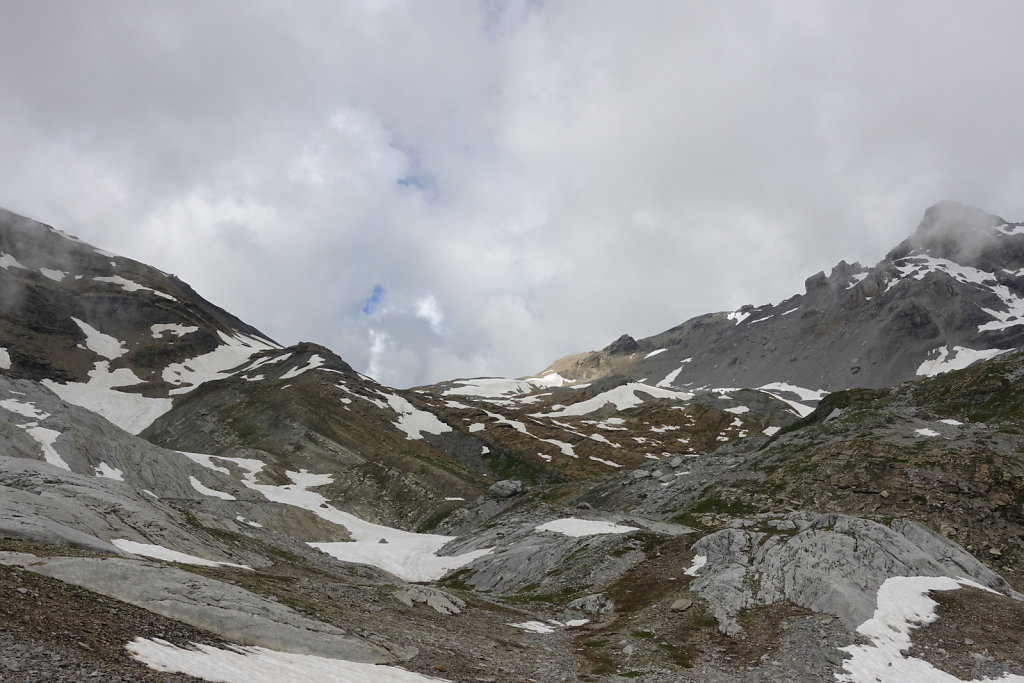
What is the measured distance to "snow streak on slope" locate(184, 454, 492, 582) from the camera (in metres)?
69.1

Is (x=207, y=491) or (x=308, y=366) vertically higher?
(x=308, y=366)

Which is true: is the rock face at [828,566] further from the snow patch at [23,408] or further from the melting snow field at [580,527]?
the snow patch at [23,408]

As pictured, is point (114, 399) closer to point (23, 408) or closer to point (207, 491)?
point (23, 408)

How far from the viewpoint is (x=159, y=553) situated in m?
39.6

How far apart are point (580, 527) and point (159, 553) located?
41755 mm

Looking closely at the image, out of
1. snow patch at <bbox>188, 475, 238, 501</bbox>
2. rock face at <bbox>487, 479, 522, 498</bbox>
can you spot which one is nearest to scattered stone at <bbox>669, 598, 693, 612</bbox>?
rock face at <bbox>487, 479, 522, 498</bbox>

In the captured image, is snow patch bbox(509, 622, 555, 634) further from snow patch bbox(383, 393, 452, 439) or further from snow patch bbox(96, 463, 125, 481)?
snow patch bbox(383, 393, 452, 439)

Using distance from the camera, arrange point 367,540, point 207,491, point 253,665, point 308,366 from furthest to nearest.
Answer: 1. point 308,366
2. point 207,491
3. point 367,540
4. point 253,665

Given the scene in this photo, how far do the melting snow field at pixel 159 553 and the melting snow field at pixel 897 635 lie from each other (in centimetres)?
3718

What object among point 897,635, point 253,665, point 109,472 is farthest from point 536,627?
point 109,472

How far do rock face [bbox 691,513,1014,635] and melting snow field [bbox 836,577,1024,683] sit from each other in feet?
2.42

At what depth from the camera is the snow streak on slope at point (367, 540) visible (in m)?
69.1

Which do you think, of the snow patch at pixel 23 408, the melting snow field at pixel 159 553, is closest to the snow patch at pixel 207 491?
the snow patch at pixel 23 408

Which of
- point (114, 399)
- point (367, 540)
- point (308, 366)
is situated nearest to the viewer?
point (367, 540)
